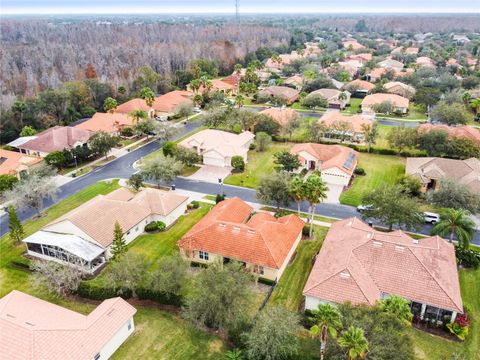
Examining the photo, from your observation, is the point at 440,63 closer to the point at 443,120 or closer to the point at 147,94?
the point at 443,120

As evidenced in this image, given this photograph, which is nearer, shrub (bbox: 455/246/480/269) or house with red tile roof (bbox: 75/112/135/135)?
shrub (bbox: 455/246/480/269)

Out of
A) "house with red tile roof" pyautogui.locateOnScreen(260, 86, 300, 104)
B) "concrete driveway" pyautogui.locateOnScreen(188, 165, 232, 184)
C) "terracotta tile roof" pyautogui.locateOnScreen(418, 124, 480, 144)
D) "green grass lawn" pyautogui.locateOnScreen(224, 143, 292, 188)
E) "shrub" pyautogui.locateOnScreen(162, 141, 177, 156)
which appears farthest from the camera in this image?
"house with red tile roof" pyautogui.locateOnScreen(260, 86, 300, 104)

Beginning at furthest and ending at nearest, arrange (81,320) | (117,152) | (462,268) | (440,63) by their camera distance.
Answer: (440,63) → (117,152) → (462,268) → (81,320)

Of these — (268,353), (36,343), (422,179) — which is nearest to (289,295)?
(268,353)

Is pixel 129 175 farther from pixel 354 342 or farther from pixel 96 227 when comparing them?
pixel 354 342

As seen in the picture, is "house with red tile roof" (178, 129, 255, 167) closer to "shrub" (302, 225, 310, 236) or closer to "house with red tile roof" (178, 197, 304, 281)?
"house with red tile roof" (178, 197, 304, 281)

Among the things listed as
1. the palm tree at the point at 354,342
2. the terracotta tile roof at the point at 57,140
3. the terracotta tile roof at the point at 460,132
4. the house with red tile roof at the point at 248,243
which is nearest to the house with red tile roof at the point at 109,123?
the terracotta tile roof at the point at 57,140

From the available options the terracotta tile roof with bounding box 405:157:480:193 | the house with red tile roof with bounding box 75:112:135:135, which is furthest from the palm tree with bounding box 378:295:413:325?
the house with red tile roof with bounding box 75:112:135:135
